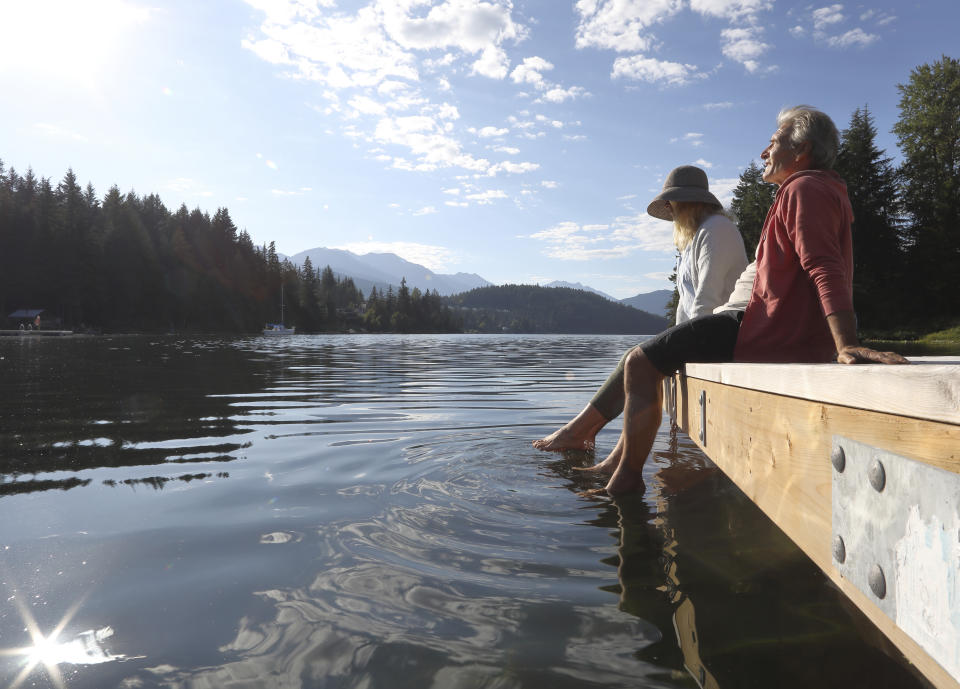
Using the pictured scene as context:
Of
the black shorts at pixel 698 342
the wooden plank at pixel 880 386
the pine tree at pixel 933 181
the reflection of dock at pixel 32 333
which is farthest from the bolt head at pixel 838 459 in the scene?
the reflection of dock at pixel 32 333

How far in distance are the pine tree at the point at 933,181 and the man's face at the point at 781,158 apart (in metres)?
40.8

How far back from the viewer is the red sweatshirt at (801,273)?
87.4 inches

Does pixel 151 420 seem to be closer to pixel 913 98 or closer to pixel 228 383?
pixel 228 383

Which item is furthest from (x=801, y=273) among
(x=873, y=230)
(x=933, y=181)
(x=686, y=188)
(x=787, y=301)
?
(x=933, y=181)

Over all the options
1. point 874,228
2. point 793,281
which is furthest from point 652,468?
point 874,228

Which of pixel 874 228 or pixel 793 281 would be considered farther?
pixel 874 228

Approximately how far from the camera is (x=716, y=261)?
393 centimetres

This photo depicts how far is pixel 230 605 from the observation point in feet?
7.18

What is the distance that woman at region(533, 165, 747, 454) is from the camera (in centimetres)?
395

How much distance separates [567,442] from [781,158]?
109 inches

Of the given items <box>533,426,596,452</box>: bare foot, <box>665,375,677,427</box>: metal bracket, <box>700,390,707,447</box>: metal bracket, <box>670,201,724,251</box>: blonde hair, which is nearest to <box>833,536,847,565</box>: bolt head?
<box>700,390,707,447</box>: metal bracket

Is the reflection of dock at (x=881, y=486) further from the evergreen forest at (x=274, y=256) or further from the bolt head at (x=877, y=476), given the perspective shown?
the evergreen forest at (x=274, y=256)

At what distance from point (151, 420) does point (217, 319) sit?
94.2 m

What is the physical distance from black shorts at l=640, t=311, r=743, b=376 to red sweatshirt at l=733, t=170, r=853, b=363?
0.64 ft
